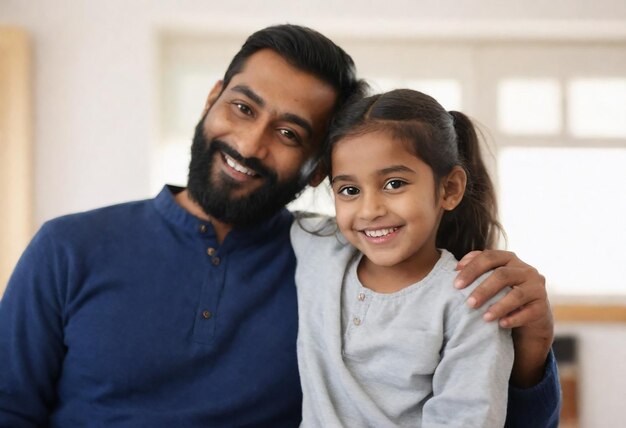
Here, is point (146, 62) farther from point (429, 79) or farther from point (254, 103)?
point (254, 103)

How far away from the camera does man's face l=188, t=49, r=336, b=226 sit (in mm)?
1485

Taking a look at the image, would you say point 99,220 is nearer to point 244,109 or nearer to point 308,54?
point 244,109

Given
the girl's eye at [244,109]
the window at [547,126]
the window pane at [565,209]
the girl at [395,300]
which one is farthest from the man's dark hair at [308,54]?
the window pane at [565,209]

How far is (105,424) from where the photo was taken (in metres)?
1.33

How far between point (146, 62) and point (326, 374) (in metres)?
3.08

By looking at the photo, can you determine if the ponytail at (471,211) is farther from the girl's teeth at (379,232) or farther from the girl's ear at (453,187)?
the girl's teeth at (379,232)

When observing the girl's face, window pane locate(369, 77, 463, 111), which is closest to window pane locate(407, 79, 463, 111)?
window pane locate(369, 77, 463, 111)

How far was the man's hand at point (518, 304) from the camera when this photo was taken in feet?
→ 3.75

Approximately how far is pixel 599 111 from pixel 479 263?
369 cm

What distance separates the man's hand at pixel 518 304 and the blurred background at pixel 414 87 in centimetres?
257

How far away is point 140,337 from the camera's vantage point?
1.36 m

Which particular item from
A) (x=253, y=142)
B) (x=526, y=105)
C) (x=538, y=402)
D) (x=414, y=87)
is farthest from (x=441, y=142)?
(x=526, y=105)

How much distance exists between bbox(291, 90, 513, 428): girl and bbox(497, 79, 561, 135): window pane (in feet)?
10.5

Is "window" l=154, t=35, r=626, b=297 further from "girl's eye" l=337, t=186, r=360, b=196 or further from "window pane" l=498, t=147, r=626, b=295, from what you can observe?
"girl's eye" l=337, t=186, r=360, b=196
